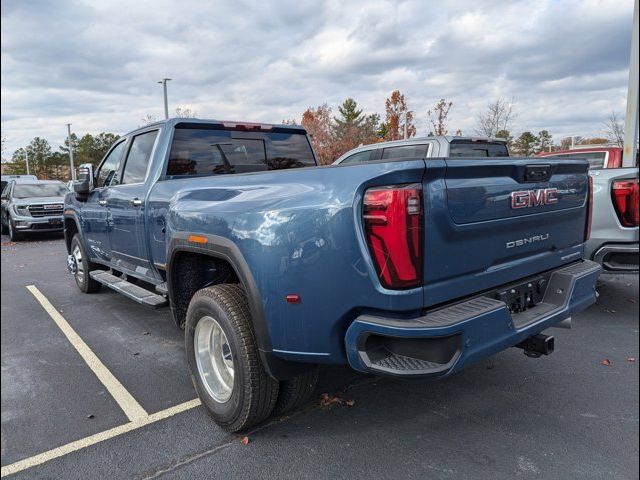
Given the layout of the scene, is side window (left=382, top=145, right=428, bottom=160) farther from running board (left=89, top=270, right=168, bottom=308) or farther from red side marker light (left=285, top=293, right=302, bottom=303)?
red side marker light (left=285, top=293, right=302, bottom=303)

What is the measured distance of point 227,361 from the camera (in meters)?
3.24

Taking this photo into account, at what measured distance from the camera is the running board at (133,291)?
13.6 ft

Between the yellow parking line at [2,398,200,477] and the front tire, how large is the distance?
0.25 m

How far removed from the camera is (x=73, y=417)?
327 cm

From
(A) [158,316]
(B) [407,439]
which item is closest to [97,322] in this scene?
(A) [158,316]

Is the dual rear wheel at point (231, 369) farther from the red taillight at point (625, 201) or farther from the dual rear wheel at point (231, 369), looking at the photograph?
the red taillight at point (625, 201)

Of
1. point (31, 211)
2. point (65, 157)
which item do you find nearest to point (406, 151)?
point (31, 211)

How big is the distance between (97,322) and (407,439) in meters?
3.91

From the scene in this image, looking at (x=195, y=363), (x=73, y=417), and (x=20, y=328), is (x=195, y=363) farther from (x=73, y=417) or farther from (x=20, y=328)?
(x=20, y=328)

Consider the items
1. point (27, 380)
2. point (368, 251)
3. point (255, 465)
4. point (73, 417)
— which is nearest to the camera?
point (368, 251)

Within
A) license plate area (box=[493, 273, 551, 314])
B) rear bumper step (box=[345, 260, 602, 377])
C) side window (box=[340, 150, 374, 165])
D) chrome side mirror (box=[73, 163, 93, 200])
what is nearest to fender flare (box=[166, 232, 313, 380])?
rear bumper step (box=[345, 260, 602, 377])

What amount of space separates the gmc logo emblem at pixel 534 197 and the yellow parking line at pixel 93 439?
2.53 meters

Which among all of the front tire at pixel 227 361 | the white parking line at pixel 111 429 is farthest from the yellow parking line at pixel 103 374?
the front tire at pixel 227 361

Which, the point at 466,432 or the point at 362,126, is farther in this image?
the point at 362,126
